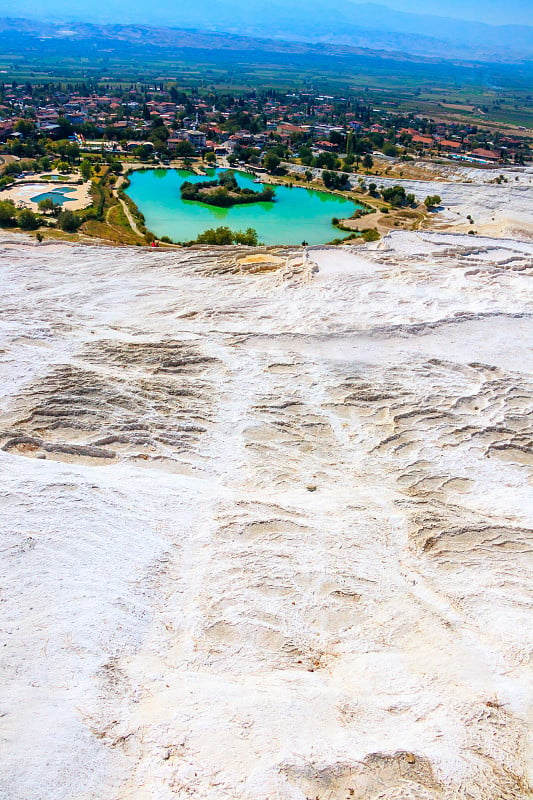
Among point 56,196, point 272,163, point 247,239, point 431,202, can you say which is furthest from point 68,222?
point 272,163

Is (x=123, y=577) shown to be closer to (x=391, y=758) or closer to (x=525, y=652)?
(x=391, y=758)

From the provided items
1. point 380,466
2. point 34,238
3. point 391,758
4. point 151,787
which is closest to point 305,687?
point 391,758

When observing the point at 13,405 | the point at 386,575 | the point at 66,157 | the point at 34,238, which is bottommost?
the point at 386,575

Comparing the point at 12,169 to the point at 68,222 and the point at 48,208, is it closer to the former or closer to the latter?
the point at 48,208

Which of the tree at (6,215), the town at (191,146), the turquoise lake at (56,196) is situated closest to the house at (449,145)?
the town at (191,146)

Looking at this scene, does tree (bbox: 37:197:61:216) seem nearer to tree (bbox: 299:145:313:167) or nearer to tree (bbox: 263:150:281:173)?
tree (bbox: 263:150:281:173)

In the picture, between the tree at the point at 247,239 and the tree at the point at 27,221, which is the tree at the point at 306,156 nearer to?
the tree at the point at 247,239
